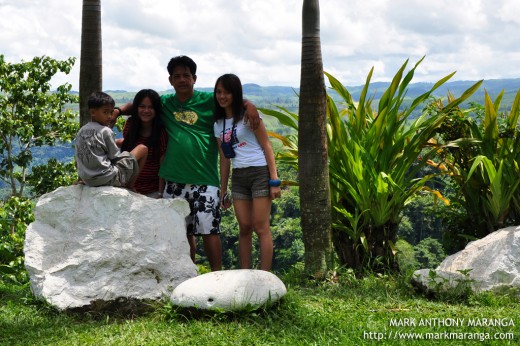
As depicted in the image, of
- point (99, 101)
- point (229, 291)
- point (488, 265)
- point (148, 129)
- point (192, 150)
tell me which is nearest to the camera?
point (229, 291)

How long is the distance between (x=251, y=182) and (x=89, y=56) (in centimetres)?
238

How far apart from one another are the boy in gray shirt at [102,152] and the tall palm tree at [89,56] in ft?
4.43

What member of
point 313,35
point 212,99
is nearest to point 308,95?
point 313,35

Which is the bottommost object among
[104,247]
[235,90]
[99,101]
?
[104,247]

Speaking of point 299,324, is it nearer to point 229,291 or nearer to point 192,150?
point 229,291

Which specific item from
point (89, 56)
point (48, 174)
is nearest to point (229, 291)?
point (89, 56)

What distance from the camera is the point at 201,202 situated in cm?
550

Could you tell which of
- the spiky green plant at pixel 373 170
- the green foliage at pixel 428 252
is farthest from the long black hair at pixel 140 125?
the green foliage at pixel 428 252

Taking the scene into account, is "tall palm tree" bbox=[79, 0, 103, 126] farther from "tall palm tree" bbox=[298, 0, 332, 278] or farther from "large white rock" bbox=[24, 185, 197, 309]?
"tall palm tree" bbox=[298, 0, 332, 278]

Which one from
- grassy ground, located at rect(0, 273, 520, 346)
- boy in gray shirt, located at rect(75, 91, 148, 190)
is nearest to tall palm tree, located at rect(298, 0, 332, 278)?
grassy ground, located at rect(0, 273, 520, 346)

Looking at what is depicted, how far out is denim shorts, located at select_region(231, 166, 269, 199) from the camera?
5.34m

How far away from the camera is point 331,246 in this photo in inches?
254

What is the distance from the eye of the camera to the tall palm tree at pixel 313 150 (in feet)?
20.5

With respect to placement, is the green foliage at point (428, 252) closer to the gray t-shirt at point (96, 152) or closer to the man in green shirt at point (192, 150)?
the man in green shirt at point (192, 150)
